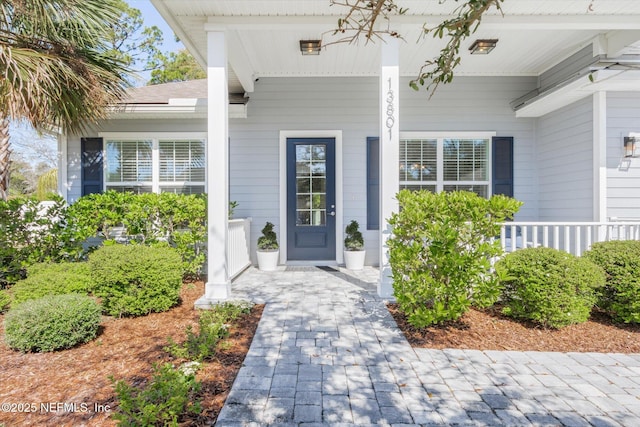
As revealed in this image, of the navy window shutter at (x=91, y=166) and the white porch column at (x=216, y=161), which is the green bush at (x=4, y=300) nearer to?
the white porch column at (x=216, y=161)

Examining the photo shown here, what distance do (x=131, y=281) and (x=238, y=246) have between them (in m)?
1.76

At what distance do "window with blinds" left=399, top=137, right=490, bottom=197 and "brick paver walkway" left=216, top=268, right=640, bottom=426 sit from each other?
340cm

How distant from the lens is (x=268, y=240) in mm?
5684

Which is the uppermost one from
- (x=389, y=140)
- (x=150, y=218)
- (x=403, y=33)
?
(x=403, y=33)

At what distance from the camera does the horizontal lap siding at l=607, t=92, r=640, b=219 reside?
15.2 ft

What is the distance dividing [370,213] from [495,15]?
330 centimetres

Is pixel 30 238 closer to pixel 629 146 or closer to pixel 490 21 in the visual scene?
pixel 490 21

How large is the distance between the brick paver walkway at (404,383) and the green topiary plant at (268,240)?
2363 millimetres

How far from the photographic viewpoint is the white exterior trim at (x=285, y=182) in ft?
19.9

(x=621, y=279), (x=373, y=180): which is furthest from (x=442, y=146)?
(x=621, y=279)

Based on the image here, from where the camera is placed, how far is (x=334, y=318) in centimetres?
345

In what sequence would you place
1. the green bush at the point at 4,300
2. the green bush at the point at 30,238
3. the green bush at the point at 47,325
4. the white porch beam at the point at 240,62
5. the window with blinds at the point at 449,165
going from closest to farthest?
the green bush at the point at 47,325 < the green bush at the point at 4,300 < the green bush at the point at 30,238 < the white porch beam at the point at 240,62 < the window with blinds at the point at 449,165

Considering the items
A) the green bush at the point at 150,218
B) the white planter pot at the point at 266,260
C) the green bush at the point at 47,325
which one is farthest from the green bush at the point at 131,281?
the white planter pot at the point at 266,260

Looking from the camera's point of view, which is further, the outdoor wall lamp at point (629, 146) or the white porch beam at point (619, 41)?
the outdoor wall lamp at point (629, 146)
